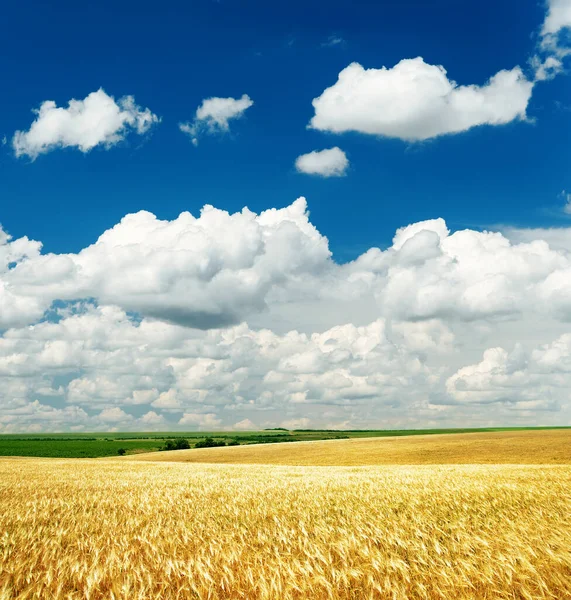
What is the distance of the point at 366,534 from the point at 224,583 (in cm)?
309

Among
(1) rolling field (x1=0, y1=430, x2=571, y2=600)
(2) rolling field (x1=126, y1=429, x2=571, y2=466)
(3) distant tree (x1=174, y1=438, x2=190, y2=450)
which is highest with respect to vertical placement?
(1) rolling field (x1=0, y1=430, x2=571, y2=600)

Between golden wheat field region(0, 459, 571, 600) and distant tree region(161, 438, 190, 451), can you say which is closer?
golden wheat field region(0, 459, 571, 600)

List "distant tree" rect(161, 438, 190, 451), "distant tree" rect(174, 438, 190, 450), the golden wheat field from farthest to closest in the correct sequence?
"distant tree" rect(174, 438, 190, 450), "distant tree" rect(161, 438, 190, 451), the golden wheat field

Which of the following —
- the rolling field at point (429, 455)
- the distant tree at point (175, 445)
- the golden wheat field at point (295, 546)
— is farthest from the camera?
the distant tree at point (175, 445)

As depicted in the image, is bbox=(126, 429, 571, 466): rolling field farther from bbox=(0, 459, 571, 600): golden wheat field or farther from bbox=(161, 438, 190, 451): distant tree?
bbox=(161, 438, 190, 451): distant tree

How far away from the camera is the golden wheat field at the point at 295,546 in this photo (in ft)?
18.9

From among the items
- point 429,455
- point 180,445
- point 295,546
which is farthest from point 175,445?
point 295,546

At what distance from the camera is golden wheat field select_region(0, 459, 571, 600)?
576 centimetres

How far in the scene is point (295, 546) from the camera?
7.56m

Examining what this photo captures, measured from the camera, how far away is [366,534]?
27.0 feet

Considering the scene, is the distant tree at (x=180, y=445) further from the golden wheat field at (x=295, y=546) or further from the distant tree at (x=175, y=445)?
the golden wheat field at (x=295, y=546)

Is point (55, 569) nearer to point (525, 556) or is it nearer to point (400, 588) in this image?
point (400, 588)

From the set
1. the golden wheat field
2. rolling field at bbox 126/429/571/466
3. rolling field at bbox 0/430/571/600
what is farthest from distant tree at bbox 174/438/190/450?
the golden wheat field

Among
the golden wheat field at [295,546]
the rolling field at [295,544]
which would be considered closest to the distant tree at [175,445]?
the rolling field at [295,544]
